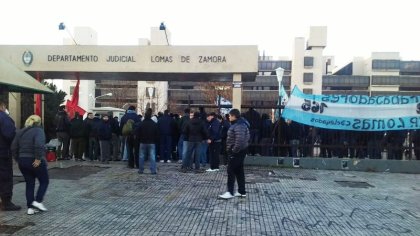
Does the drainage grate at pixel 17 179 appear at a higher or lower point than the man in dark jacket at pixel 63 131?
lower

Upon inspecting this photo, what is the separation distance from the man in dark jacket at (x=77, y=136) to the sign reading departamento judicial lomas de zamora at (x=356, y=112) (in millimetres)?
6798

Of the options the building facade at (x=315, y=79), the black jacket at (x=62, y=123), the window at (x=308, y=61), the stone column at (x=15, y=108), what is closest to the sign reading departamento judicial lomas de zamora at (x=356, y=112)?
the black jacket at (x=62, y=123)

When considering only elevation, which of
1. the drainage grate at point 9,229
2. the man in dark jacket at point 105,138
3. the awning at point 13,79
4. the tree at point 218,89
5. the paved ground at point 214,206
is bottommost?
the drainage grate at point 9,229

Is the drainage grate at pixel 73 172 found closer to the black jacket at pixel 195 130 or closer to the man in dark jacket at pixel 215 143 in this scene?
the black jacket at pixel 195 130

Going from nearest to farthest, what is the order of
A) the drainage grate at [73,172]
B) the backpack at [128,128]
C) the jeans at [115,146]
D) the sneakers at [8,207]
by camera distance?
the sneakers at [8,207] < the drainage grate at [73,172] < the backpack at [128,128] < the jeans at [115,146]

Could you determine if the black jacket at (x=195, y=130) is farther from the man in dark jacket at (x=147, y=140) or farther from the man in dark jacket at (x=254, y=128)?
the man in dark jacket at (x=254, y=128)

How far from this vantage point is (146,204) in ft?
26.2

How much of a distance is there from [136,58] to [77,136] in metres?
3.36

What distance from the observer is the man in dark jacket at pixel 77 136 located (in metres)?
14.4

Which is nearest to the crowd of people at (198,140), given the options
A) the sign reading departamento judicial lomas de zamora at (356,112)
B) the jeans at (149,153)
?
the jeans at (149,153)

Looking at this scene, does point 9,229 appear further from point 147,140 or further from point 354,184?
point 354,184

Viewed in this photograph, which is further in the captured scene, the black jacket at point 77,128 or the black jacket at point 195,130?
the black jacket at point 77,128

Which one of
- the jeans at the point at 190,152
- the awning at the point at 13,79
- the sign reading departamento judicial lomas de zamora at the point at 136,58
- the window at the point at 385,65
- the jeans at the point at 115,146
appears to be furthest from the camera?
the window at the point at 385,65

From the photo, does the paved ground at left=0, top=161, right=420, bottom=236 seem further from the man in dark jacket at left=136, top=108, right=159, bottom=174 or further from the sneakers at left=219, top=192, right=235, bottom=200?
the man in dark jacket at left=136, top=108, right=159, bottom=174
